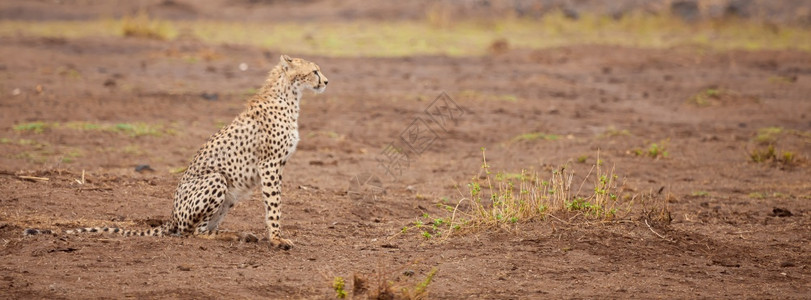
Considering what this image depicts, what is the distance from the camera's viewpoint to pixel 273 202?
7.22m

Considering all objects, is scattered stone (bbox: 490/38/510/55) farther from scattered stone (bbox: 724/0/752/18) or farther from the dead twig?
the dead twig

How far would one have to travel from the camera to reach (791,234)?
820 centimetres

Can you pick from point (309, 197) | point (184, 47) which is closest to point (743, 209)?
point (309, 197)

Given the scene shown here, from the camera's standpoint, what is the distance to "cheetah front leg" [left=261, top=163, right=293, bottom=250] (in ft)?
23.6

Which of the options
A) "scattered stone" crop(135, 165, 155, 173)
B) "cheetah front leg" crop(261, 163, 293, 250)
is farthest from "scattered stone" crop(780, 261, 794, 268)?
"scattered stone" crop(135, 165, 155, 173)

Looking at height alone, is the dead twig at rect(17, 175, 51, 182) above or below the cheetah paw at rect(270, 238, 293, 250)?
A: above

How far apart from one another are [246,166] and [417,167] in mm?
4573

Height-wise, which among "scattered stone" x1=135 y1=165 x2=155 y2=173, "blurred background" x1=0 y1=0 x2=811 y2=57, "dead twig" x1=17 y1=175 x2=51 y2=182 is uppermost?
"blurred background" x1=0 y1=0 x2=811 y2=57

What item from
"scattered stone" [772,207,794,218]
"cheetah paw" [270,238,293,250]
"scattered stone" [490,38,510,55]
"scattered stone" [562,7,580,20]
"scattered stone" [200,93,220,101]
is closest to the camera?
"cheetah paw" [270,238,293,250]

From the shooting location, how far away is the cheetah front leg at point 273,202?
719 cm

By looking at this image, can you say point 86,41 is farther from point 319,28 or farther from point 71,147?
point 71,147

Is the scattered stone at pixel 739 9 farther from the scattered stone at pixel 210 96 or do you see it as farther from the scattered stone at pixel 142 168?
the scattered stone at pixel 142 168

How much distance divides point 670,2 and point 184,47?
17141 millimetres


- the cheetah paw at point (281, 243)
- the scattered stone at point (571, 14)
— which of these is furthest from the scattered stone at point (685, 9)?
the cheetah paw at point (281, 243)
